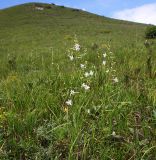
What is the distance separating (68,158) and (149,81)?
3067 mm

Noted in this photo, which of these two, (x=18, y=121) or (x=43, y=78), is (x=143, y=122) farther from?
(x=43, y=78)

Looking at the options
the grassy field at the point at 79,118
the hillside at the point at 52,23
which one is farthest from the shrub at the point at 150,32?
the grassy field at the point at 79,118

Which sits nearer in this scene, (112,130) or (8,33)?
(112,130)

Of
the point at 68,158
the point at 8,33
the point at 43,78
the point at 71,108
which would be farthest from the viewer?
the point at 8,33

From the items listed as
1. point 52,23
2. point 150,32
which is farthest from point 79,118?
point 52,23

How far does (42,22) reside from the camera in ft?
156

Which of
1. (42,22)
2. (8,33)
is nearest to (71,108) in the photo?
(8,33)

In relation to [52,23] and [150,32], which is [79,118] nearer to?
[150,32]

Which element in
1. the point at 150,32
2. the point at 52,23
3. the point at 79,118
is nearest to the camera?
the point at 79,118

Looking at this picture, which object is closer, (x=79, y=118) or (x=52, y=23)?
(x=79, y=118)

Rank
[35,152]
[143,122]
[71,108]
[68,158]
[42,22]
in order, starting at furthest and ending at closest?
[42,22] → [71,108] → [143,122] → [35,152] → [68,158]

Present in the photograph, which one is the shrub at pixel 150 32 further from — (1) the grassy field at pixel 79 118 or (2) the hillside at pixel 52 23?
(1) the grassy field at pixel 79 118

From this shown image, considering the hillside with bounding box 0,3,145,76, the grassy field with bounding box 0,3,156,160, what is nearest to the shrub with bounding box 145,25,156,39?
the hillside with bounding box 0,3,145,76

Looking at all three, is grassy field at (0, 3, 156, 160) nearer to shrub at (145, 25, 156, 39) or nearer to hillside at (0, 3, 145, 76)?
shrub at (145, 25, 156, 39)
